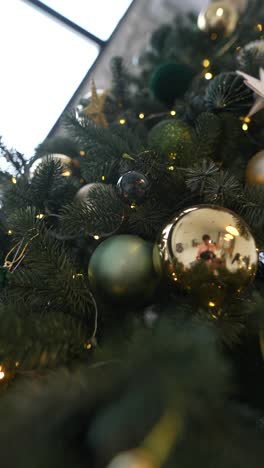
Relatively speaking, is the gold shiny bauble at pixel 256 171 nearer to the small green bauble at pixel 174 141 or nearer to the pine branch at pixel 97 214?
the small green bauble at pixel 174 141

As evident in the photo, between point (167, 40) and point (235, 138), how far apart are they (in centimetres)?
54

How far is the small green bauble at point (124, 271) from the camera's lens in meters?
0.45

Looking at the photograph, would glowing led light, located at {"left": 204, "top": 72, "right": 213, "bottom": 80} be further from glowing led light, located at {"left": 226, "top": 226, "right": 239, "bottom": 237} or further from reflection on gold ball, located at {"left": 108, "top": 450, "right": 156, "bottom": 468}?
reflection on gold ball, located at {"left": 108, "top": 450, "right": 156, "bottom": 468}

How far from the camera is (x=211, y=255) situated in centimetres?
38

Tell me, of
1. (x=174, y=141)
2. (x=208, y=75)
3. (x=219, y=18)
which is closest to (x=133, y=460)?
(x=174, y=141)

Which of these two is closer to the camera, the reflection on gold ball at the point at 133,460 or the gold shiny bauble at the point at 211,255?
the reflection on gold ball at the point at 133,460

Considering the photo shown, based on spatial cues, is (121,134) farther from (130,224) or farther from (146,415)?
(146,415)

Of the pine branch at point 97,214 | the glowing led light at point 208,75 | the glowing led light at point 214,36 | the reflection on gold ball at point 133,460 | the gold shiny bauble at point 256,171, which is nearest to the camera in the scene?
the reflection on gold ball at point 133,460

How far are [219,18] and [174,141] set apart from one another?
18.9 inches

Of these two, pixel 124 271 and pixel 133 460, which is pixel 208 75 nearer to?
pixel 124 271

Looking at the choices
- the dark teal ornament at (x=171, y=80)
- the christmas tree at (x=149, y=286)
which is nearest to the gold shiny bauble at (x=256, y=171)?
the christmas tree at (x=149, y=286)

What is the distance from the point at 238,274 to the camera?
38 cm

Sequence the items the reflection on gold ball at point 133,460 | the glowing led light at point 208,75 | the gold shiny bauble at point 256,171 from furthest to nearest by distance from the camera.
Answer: the glowing led light at point 208,75
the gold shiny bauble at point 256,171
the reflection on gold ball at point 133,460

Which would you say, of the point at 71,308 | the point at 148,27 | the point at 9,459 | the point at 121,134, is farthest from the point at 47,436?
the point at 148,27
